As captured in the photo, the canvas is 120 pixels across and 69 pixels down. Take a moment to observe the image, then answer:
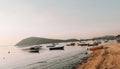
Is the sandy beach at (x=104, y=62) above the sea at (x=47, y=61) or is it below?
above

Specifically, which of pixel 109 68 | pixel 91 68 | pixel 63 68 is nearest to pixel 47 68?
pixel 63 68

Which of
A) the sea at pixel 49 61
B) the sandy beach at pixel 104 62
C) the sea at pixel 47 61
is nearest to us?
the sandy beach at pixel 104 62

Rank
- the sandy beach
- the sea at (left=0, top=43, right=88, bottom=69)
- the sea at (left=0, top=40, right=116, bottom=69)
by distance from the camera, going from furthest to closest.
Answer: the sea at (left=0, top=43, right=88, bottom=69) → the sea at (left=0, top=40, right=116, bottom=69) → the sandy beach

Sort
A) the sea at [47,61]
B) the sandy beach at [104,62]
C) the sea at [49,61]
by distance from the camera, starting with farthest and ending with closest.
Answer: the sea at [47,61] < the sea at [49,61] < the sandy beach at [104,62]

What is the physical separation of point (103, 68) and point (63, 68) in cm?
1375

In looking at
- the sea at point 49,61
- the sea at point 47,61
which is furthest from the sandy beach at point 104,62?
the sea at point 47,61

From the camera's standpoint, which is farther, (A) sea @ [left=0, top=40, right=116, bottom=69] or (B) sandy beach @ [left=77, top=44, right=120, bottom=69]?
(A) sea @ [left=0, top=40, right=116, bottom=69]

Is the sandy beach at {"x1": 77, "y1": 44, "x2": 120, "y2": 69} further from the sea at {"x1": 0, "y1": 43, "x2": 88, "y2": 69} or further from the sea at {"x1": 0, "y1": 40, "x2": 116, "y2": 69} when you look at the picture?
the sea at {"x1": 0, "y1": 43, "x2": 88, "y2": 69}

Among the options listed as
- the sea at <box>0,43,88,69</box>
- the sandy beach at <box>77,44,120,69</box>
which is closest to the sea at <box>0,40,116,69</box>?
the sea at <box>0,43,88,69</box>

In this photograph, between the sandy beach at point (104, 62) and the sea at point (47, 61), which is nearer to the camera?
the sandy beach at point (104, 62)

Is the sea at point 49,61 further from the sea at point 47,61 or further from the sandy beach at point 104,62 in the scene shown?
the sandy beach at point 104,62

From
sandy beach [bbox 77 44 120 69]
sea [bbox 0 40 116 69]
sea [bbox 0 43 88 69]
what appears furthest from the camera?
sea [bbox 0 43 88 69]

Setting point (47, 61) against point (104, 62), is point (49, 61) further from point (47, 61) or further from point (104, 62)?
point (104, 62)

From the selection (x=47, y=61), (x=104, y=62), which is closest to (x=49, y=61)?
(x=47, y=61)
